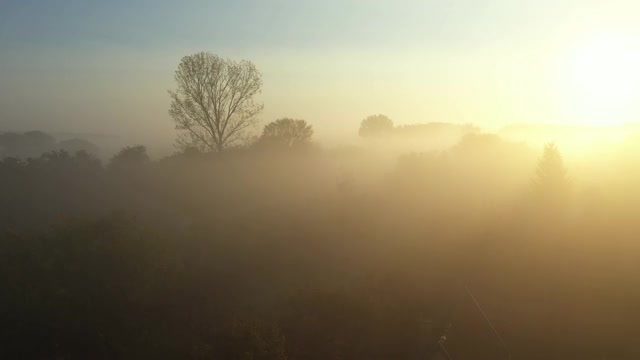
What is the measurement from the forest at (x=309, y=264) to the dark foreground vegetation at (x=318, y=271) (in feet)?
0.24

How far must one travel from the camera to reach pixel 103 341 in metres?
13.2

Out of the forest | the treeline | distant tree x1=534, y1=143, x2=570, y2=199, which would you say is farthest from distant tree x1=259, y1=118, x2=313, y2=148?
the treeline

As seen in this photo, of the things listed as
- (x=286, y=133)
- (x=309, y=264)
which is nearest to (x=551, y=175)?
(x=309, y=264)

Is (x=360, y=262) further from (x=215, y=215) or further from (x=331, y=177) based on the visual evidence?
(x=331, y=177)

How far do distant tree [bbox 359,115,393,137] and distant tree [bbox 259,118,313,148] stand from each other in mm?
33322

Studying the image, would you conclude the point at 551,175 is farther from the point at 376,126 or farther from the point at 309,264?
the point at 376,126

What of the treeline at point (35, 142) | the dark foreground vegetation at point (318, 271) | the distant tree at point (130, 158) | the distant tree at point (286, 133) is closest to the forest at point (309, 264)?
the dark foreground vegetation at point (318, 271)

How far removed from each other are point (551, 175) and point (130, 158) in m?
36.8

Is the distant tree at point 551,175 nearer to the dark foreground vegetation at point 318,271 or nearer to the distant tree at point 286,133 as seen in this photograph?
the dark foreground vegetation at point 318,271

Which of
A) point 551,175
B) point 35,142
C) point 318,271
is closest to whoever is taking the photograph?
point 318,271

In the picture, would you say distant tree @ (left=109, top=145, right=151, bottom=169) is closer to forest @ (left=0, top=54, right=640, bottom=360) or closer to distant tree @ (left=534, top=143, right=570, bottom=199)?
forest @ (left=0, top=54, right=640, bottom=360)

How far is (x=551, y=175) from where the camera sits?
92.0 feet

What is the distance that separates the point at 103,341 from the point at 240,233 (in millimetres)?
11755

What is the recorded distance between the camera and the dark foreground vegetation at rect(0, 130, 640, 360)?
14070mm
